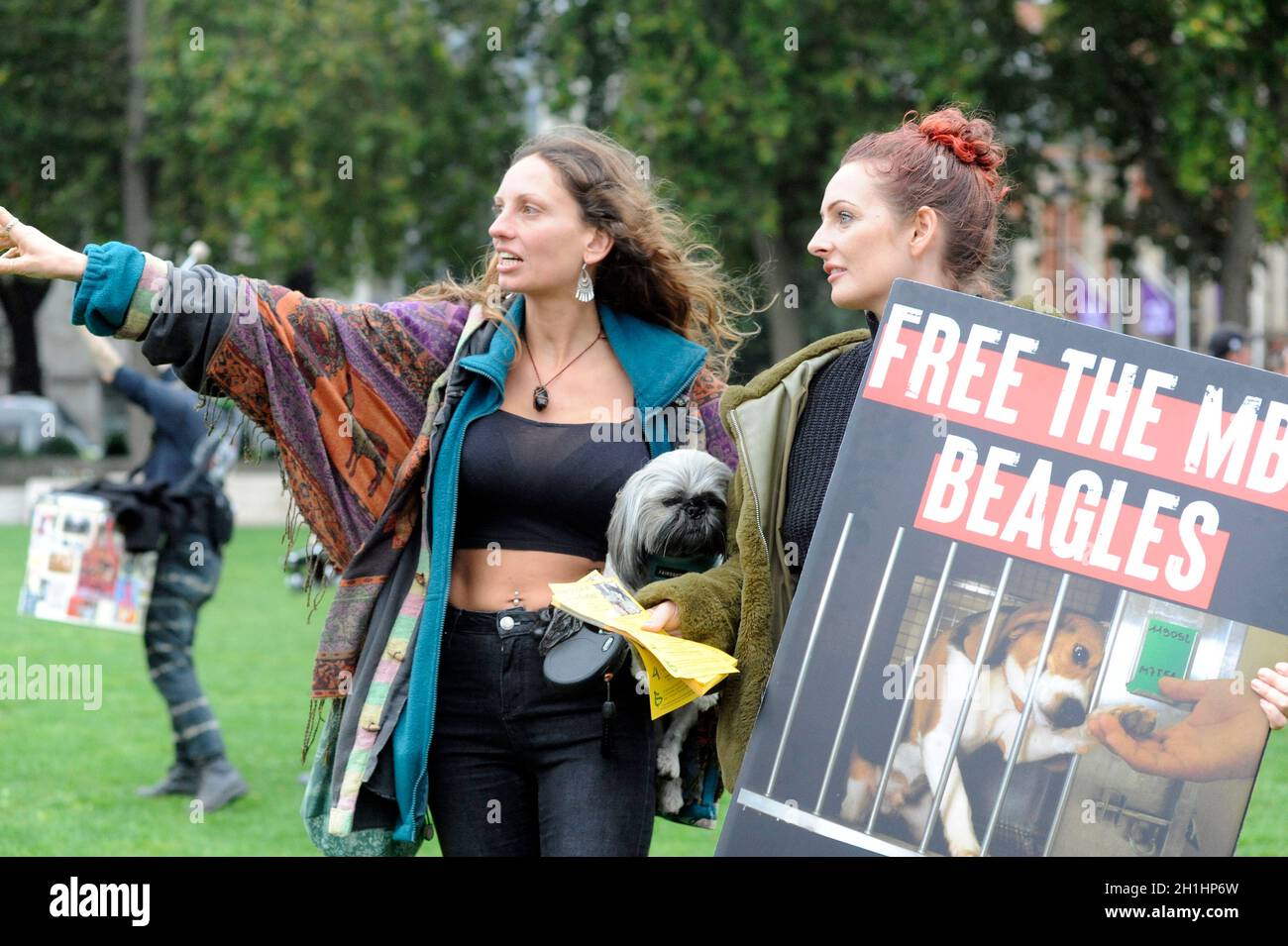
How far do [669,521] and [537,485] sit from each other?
14.3 inches

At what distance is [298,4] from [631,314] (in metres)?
19.0

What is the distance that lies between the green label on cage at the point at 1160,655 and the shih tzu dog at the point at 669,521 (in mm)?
851

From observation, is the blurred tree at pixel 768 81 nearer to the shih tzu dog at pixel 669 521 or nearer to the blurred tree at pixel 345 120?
the blurred tree at pixel 345 120

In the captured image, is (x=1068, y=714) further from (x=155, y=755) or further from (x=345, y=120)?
(x=345, y=120)

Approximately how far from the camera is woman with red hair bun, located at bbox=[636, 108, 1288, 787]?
3.10 meters

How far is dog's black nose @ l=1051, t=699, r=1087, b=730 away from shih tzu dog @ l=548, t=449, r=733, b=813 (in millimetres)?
756

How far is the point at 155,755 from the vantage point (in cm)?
859

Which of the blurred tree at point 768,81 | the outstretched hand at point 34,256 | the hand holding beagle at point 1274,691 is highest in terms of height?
the blurred tree at point 768,81

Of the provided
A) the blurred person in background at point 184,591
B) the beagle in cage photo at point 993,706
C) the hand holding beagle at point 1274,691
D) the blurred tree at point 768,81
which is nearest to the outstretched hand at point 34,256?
the beagle in cage photo at point 993,706

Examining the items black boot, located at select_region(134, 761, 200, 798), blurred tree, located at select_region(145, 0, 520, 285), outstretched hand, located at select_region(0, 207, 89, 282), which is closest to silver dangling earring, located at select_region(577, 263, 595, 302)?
outstretched hand, located at select_region(0, 207, 89, 282)

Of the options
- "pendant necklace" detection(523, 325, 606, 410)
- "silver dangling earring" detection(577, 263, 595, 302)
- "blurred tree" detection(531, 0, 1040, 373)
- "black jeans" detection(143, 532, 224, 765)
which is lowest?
"black jeans" detection(143, 532, 224, 765)

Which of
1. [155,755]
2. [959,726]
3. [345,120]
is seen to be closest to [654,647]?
[959,726]

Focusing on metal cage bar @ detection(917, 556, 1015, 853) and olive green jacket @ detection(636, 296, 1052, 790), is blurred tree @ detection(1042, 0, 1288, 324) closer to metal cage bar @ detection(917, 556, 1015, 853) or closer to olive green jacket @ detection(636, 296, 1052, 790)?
olive green jacket @ detection(636, 296, 1052, 790)

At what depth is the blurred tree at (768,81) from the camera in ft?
60.9
